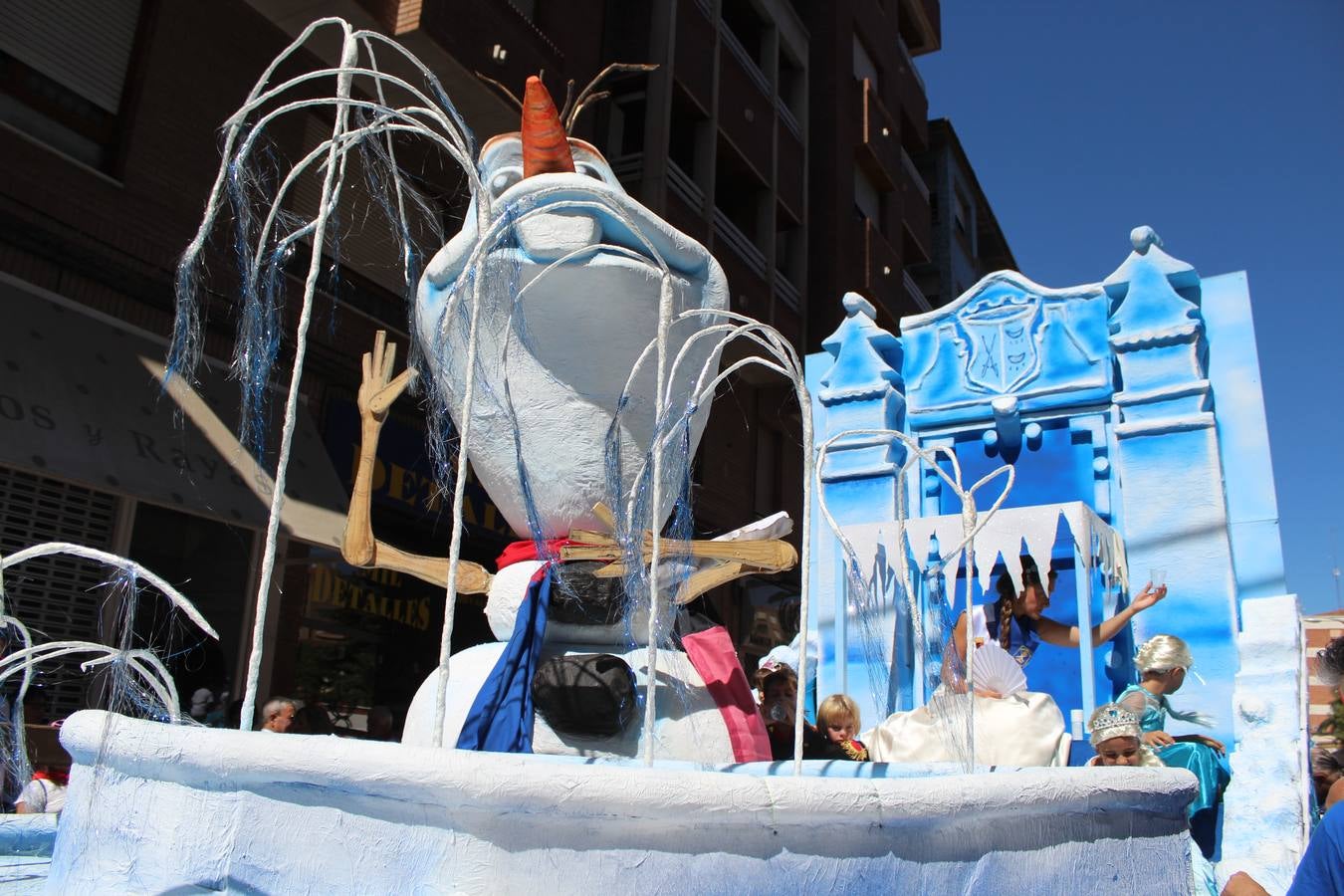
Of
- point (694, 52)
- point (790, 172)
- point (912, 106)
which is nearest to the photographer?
point (694, 52)

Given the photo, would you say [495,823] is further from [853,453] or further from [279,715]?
[853,453]

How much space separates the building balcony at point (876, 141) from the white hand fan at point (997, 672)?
16288 mm

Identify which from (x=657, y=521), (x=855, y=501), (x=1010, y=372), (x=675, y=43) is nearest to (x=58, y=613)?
(x=855, y=501)

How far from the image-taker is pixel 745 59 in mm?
16438

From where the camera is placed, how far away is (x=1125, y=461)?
6430 mm

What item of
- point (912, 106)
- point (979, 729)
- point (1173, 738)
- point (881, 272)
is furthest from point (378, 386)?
point (912, 106)

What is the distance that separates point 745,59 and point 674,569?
14601 millimetres

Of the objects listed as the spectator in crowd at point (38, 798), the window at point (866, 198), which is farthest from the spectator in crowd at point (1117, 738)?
the window at point (866, 198)

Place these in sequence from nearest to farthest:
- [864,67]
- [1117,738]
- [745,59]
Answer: [1117,738] < [745,59] < [864,67]

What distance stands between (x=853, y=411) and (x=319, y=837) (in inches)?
242

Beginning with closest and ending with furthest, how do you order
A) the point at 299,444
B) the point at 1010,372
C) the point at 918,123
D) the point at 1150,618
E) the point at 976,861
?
the point at 976,861
the point at 1150,618
the point at 1010,372
the point at 299,444
the point at 918,123

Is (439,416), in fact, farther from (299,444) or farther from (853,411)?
(299,444)

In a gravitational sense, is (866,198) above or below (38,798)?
above

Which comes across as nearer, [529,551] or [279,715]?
[529,551]
